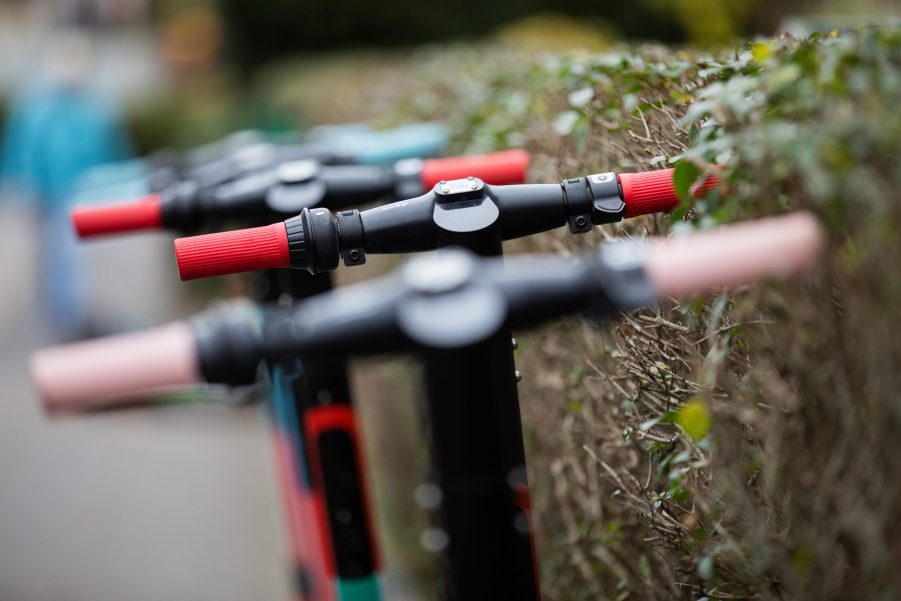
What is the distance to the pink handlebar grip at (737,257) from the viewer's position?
1.19m

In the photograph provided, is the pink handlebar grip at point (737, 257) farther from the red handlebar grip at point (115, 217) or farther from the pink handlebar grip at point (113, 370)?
the red handlebar grip at point (115, 217)

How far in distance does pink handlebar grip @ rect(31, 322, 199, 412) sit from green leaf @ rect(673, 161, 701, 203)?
0.86 metres

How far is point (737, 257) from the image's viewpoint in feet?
3.91

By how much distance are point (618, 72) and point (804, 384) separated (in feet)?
3.62

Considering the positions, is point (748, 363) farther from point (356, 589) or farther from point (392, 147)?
point (392, 147)

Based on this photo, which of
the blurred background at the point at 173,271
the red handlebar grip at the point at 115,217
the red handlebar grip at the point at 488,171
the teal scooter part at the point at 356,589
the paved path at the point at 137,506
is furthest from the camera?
the blurred background at the point at 173,271

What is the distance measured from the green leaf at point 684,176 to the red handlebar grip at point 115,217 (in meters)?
1.35

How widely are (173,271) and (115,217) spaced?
6124 millimetres

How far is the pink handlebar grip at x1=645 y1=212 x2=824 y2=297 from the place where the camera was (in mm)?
1194

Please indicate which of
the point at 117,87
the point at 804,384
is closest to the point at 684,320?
the point at 804,384

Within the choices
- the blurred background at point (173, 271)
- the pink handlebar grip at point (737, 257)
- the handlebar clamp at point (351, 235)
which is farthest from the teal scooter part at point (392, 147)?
the pink handlebar grip at point (737, 257)

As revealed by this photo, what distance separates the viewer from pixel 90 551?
4.24m

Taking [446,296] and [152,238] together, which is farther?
[152,238]

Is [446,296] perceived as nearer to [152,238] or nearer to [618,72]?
[618,72]
